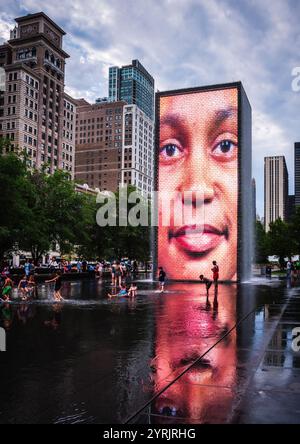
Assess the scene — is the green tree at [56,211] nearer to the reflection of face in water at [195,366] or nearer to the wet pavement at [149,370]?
the wet pavement at [149,370]

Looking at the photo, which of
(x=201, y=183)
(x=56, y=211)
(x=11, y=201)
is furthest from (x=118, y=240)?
(x=11, y=201)

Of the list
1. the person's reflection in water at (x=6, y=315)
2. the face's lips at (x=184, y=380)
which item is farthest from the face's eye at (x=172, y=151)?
the face's lips at (x=184, y=380)

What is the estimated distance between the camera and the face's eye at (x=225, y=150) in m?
39.0

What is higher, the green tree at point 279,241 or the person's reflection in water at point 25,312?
the green tree at point 279,241

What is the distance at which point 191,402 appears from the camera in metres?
6.13

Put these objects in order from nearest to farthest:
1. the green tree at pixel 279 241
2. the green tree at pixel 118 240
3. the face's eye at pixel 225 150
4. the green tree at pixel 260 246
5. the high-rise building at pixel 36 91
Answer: the face's eye at pixel 225 150
the green tree at pixel 118 240
the green tree at pixel 279 241
the green tree at pixel 260 246
the high-rise building at pixel 36 91

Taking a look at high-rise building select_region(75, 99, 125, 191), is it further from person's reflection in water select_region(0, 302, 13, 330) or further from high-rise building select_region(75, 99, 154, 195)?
person's reflection in water select_region(0, 302, 13, 330)

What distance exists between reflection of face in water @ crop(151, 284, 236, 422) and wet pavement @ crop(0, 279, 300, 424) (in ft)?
0.05

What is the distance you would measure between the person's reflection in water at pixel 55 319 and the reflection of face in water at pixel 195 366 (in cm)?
302

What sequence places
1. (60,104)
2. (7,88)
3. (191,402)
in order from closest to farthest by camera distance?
(191,402) → (7,88) → (60,104)

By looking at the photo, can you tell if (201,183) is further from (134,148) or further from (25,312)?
(134,148)
